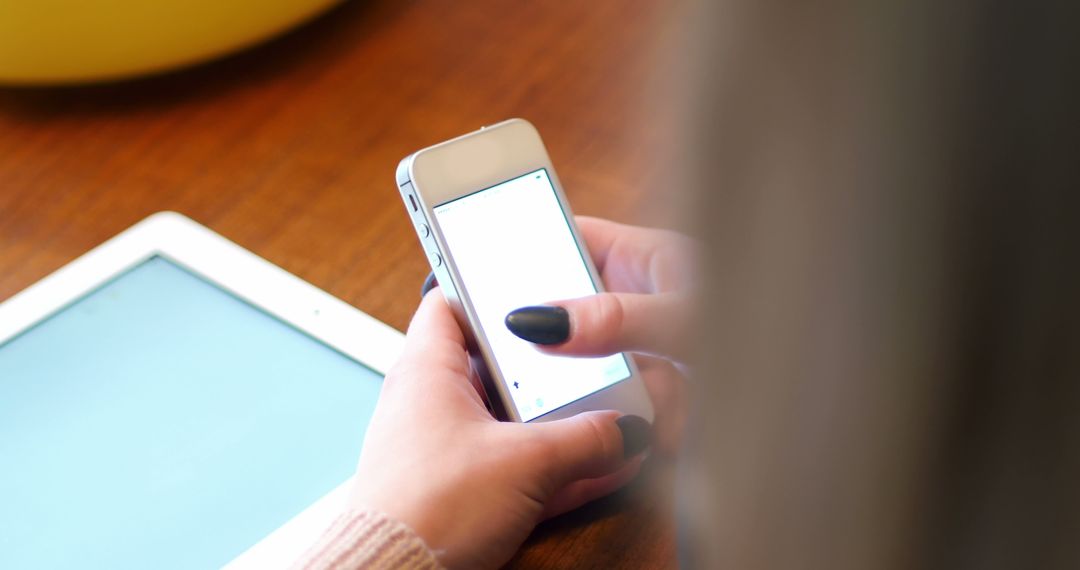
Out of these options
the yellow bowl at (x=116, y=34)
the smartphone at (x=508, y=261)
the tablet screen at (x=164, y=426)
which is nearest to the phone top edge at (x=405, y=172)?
the smartphone at (x=508, y=261)

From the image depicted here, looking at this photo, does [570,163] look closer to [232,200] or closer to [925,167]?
[232,200]

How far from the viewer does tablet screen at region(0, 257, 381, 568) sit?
46 centimetres

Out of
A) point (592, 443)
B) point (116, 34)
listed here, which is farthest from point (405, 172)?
point (116, 34)

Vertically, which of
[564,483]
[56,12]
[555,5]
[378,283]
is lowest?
[564,483]

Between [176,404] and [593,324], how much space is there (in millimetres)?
227

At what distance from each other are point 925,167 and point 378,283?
0.49m

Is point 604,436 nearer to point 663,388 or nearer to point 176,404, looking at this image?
point 663,388

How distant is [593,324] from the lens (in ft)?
1.43

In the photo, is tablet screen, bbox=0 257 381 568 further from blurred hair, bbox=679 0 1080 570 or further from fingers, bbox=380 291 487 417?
blurred hair, bbox=679 0 1080 570

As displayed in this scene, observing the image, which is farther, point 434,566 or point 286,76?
point 286,76

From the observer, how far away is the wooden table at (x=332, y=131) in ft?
2.02

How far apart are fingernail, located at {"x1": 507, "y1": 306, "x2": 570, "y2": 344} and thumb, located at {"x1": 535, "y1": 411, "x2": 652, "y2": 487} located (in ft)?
0.12

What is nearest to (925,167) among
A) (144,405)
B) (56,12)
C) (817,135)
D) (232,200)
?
(817,135)

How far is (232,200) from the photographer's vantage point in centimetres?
65
